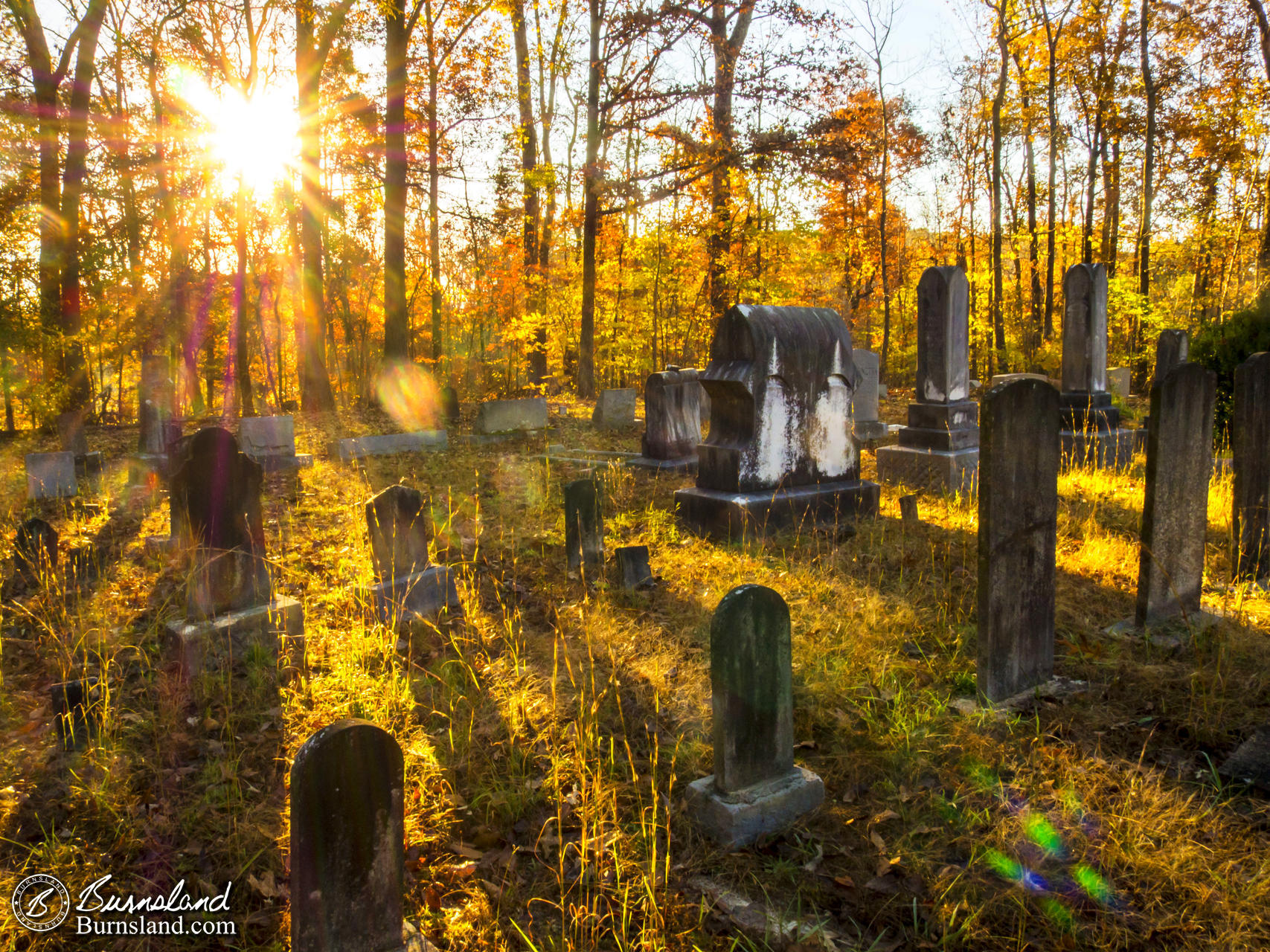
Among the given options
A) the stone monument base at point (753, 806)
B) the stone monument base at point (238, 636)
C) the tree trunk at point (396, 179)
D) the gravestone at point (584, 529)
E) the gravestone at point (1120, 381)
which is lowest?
the stone monument base at point (753, 806)

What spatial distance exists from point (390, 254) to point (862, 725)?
13567mm

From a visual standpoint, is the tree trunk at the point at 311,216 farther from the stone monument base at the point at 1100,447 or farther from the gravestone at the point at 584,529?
the stone monument base at the point at 1100,447

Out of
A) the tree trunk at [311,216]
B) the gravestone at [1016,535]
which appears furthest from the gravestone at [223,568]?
the tree trunk at [311,216]

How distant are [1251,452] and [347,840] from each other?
5.64 metres

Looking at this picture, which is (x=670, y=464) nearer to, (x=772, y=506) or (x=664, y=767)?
(x=772, y=506)

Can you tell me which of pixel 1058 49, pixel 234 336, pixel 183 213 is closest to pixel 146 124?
pixel 183 213

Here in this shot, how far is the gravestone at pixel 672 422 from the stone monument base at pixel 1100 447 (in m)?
4.57

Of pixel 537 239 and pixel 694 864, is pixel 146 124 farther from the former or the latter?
pixel 694 864

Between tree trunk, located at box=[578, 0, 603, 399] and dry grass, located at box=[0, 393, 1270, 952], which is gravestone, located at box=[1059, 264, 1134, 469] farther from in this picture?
tree trunk, located at box=[578, 0, 603, 399]

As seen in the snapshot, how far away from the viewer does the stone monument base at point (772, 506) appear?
21.6 feet

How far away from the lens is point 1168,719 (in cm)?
350

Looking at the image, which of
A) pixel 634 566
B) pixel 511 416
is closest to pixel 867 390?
pixel 511 416

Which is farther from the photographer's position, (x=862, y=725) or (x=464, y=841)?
(x=862, y=725)

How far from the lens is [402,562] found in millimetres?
5129
